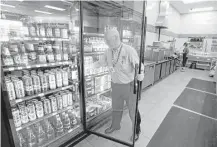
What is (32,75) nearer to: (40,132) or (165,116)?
(40,132)

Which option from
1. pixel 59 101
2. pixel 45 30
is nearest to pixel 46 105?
pixel 59 101

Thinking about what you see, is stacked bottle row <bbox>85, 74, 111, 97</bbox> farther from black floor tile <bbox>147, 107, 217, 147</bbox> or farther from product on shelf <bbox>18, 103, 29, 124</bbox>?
black floor tile <bbox>147, 107, 217, 147</bbox>

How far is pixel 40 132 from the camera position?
6.24 feet

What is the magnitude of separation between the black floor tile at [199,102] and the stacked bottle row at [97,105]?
2.02 meters

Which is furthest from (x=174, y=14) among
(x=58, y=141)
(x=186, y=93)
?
(x=58, y=141)

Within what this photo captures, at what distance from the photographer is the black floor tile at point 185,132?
216cm

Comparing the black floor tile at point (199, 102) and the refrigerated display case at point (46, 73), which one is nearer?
Result: the refrigerated display case at point (46, 73)

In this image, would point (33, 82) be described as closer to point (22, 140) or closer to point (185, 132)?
point (22, 140)

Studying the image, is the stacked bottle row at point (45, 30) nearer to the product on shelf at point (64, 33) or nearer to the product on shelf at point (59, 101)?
the product on shelf at point (64, 33)

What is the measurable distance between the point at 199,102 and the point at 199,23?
7.92 m

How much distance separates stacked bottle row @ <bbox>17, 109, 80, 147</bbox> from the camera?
180 cm

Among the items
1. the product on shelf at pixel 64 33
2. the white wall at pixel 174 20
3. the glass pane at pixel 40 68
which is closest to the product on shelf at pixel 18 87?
the glass pane at pixel 40 68

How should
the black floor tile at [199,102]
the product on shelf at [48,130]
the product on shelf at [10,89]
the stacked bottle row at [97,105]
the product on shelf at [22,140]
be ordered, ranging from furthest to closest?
the black floor tile at [199,102] < the stacked bottle row at [97,105] < the product on shelf at [48,130] < the product on shelf at [22,140] < the product on shelf at [10,89]

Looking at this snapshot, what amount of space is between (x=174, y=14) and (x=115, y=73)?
871cm
